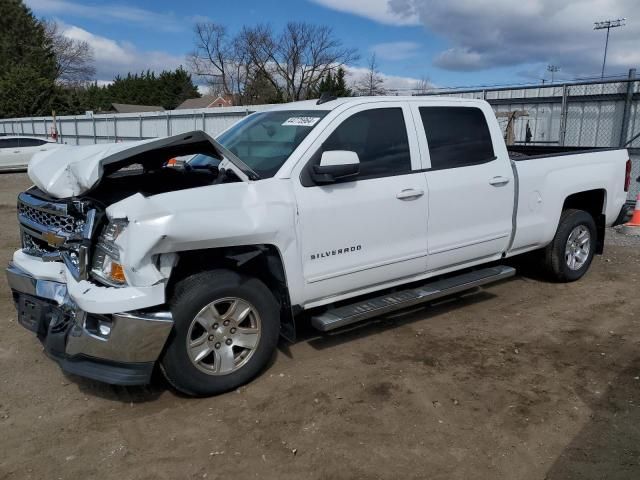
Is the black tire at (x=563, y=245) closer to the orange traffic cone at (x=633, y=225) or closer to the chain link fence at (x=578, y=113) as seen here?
the orange traffic cone at (x=633, y=225)

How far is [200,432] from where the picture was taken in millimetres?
3344

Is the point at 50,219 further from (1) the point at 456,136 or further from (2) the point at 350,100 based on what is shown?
(1) the point at 456,136

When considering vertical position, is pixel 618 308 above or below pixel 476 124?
below

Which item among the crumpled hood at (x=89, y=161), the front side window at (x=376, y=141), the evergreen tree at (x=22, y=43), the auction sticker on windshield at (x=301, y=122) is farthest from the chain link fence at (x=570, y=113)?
the evergreen tree at (x=22, y=43)

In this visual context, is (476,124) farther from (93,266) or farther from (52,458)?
(52,458)

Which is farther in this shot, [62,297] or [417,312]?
[417,312]

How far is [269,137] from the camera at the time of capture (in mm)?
4492

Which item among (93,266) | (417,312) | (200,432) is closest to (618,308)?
(417,312)

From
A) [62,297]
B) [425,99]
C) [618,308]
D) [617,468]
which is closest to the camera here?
[617,468]

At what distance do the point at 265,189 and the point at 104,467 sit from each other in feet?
6.36

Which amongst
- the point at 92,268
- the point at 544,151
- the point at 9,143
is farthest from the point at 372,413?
the point at 9,143

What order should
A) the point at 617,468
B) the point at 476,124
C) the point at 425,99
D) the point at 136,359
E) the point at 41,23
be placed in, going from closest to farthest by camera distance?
the point at 617,468 → the point at 136,359 → the point at 425,99 → the point at 476,124 → the point at 41,23

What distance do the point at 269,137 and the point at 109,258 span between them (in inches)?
67.1

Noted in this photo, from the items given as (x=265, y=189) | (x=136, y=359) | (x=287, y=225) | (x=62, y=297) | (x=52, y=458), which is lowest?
A: (x=52, y=458)
